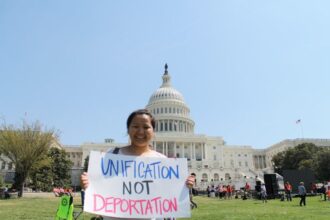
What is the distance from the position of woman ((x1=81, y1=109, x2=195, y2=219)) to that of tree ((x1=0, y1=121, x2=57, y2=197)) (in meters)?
40.5

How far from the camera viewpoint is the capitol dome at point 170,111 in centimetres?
12938

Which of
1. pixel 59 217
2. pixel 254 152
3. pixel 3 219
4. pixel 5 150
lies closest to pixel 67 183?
pixel 5 150

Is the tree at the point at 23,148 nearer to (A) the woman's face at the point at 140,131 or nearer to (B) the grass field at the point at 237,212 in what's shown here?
(B) the grass field at the point at 237,212

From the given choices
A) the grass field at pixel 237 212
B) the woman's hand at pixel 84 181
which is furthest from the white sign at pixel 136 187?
the grass field at pixel 237 212

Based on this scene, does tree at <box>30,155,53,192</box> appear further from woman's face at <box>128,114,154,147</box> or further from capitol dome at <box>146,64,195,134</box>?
capitol dome at <box>146,64,195,134</box>

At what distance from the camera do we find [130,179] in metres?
4.51

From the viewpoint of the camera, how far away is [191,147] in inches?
4914

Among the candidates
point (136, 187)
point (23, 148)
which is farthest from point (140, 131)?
point (23, 148)

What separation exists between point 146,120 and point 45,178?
6303cm

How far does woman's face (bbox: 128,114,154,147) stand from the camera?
4.55m

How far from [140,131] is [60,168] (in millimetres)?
71463

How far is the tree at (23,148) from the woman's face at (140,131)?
4055 centimetres

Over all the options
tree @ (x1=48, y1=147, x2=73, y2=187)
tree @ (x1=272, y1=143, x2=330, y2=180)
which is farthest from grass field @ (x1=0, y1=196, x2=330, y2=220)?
tree @ (x1=48, y1=147, x2=73, y2=187)

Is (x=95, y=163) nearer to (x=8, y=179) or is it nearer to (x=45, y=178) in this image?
(x=45, y=178)
